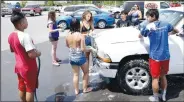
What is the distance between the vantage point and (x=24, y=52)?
438 cm

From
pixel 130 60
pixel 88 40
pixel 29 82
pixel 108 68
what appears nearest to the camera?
pixel 29 82

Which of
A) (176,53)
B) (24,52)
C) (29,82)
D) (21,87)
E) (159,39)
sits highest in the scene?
(159,39)

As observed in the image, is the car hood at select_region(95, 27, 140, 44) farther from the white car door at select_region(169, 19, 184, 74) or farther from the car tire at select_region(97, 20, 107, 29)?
the car tire at select_region(97, 20, 107, 29)

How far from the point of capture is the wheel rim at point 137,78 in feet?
19.4

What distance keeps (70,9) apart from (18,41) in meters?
20.4

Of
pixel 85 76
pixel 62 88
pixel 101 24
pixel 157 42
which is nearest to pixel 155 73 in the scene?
pixel 157 42

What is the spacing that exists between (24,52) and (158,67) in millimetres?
2359

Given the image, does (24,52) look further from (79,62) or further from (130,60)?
(130,60)

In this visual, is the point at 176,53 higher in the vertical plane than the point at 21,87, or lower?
higher

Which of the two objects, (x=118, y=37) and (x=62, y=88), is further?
(x=62, y=88)

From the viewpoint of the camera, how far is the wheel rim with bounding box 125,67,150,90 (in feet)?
19.4

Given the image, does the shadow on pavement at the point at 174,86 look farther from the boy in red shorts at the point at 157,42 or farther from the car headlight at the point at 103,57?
the car headlight at the point at 103,57

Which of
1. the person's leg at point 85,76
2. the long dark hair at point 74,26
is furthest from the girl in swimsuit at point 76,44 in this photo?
the person's leg at point 85,76

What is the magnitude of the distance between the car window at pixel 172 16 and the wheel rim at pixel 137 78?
1229mm
